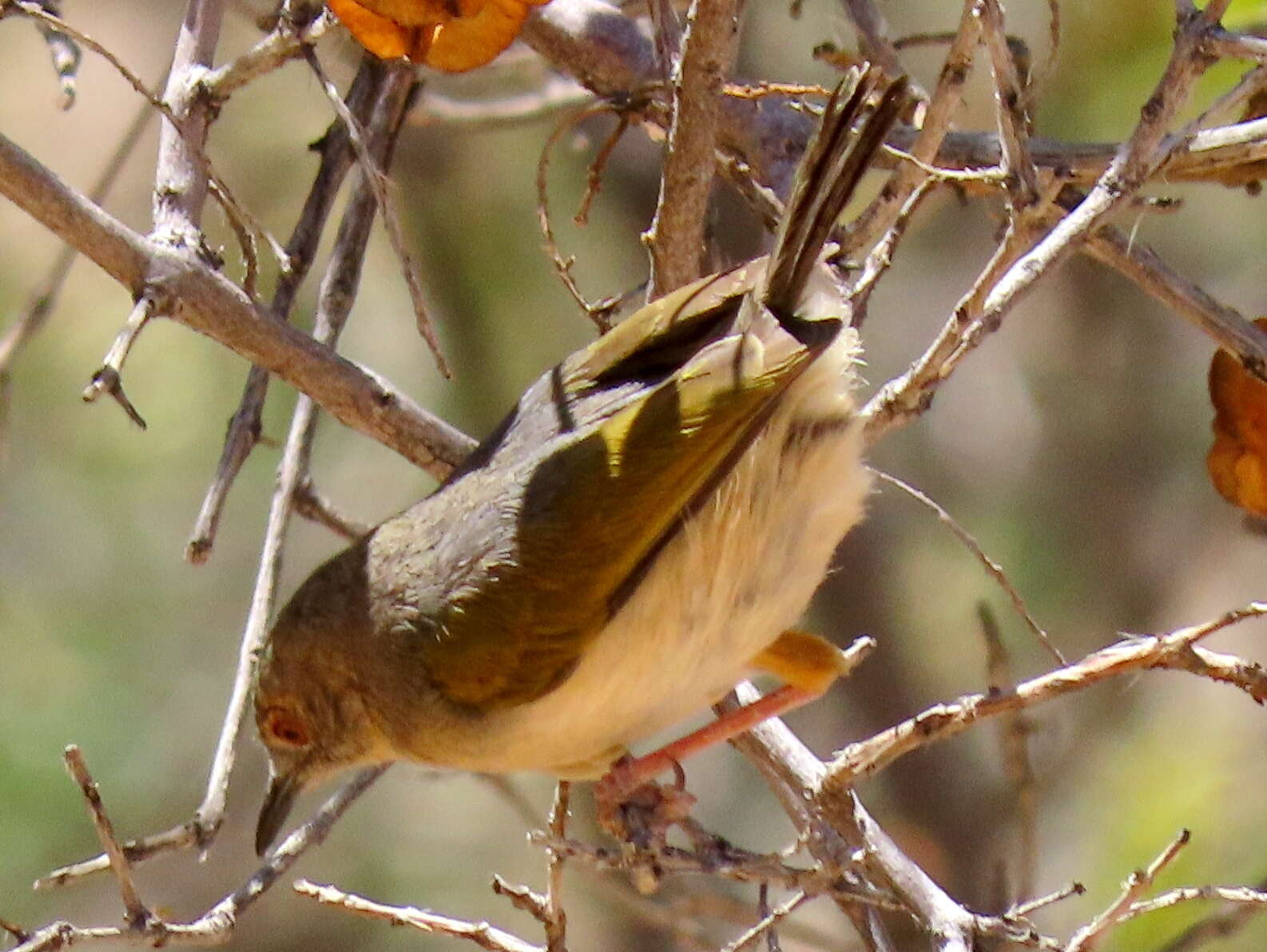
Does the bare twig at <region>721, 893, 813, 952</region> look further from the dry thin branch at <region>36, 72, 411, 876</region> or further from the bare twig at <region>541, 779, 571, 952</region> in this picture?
the dry thin branch at <region>36, 72, 411, 876</region>

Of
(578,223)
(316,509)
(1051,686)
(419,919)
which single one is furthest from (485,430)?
(1051,686)

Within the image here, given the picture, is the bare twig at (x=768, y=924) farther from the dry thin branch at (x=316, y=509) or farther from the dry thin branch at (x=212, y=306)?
the dry thin branch at (x=316, y=509)

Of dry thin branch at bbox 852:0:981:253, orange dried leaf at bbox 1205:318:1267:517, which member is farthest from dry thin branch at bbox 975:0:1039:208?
orange dried leaf at bbox 1205:318:1267:517

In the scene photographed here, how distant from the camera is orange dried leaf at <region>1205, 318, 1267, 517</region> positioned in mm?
3094

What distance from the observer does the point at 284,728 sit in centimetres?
332

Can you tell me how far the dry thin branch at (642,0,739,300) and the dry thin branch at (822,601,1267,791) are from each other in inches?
43.4

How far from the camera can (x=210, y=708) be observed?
6.81 meters

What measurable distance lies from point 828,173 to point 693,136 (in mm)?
264

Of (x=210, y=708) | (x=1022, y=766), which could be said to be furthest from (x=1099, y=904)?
(x=210, y=708)

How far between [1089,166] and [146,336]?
5042mm

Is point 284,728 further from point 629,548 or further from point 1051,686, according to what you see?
point 1051,686

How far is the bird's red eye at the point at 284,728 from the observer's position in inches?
130

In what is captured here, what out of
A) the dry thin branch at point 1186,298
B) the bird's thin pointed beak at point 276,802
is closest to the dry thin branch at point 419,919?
the bird's thin pointed beak at point 276,802

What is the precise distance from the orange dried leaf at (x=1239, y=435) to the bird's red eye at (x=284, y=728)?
2021 mm
